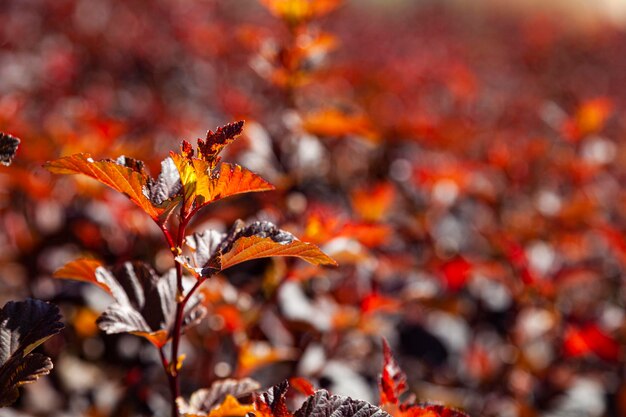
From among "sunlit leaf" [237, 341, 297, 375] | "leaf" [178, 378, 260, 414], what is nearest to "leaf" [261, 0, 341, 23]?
"sunlit leaf" [237, 341, 297, 375]

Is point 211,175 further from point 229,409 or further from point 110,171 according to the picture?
point 229,409

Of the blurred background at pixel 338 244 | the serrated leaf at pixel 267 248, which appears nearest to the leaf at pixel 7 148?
the serrated leaf at pixel 267 248

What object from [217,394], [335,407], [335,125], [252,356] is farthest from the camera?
[335,125]

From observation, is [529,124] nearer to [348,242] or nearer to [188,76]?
[188,76]

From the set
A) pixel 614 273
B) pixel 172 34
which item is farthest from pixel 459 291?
pixel 172 34

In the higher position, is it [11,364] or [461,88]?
[461,88]

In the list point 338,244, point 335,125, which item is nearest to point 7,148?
point 338,244

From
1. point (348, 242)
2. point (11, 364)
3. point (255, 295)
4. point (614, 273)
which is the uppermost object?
point (614, 273)
